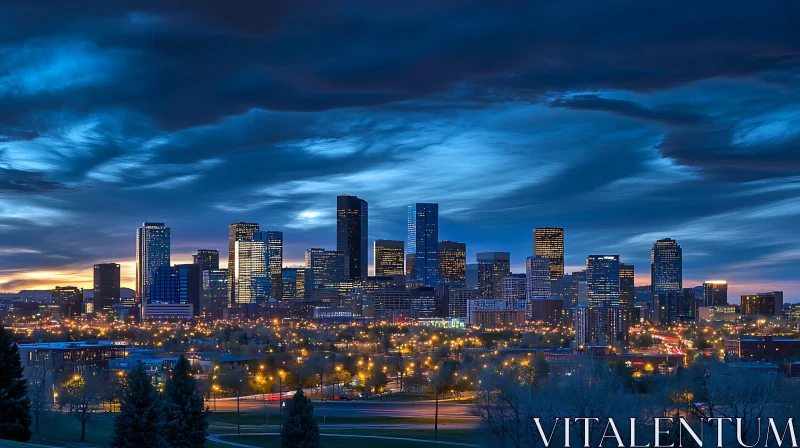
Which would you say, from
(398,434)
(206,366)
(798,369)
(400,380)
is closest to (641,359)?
(798,369)

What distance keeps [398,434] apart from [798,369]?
2563 inches

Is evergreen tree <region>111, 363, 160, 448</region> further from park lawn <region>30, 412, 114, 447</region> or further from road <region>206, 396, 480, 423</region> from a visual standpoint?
road <region>206, 396, 480, 423</region>

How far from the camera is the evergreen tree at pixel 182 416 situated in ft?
160

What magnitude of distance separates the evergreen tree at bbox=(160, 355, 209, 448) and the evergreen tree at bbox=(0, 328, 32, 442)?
6.52 metres

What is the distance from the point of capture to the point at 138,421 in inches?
1841

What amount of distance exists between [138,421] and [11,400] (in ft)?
19.5

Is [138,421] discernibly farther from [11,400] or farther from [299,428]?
[299,428]

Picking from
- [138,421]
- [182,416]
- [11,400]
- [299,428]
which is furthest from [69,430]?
[11,400]

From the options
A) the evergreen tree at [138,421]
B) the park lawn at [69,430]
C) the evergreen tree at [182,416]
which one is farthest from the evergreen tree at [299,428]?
the park lawn at [69,430]

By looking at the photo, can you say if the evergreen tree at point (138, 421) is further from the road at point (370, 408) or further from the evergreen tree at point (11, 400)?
the road at point (370, 408)

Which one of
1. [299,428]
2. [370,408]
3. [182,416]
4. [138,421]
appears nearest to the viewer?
[138,421]

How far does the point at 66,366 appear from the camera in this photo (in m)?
114

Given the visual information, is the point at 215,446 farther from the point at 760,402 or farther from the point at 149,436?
the point at 760,402

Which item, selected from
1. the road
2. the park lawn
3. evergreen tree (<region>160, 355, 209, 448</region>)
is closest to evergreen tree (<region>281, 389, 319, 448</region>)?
evergreen tree (<region>160, 355, 209, 448</region>)
